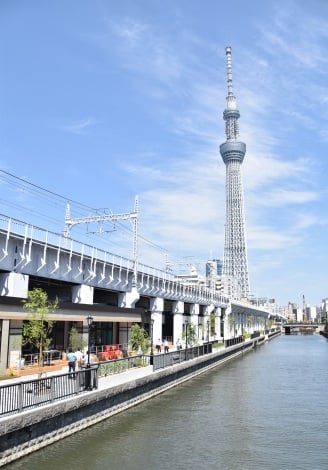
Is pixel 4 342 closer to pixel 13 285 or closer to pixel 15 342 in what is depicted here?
pixel 15 342

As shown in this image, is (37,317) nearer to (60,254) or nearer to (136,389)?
(136,389)

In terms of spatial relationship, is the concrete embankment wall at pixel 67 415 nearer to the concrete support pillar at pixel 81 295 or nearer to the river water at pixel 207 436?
the river water at pixel 207 436

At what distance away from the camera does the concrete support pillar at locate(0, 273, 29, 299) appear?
33.0 metres

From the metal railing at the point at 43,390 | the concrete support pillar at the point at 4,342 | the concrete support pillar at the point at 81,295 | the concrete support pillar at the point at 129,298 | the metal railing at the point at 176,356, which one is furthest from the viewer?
the concrete support pillar at the point at 129,298

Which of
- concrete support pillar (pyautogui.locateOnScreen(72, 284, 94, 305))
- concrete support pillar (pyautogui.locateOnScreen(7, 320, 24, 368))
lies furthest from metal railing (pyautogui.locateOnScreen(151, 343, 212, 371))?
concrete support pillar (pyautogui.locateOnScreen(72, 284, 94, 305))

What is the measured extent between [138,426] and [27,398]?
7.33 m

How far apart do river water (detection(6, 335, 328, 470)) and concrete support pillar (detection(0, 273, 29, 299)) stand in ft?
40.0

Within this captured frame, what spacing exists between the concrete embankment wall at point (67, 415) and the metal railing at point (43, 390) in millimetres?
377

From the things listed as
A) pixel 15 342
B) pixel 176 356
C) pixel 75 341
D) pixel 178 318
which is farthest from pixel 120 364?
pixel 178 318

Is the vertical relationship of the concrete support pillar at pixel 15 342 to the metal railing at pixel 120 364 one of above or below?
above

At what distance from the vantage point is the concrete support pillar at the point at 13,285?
33031 mm

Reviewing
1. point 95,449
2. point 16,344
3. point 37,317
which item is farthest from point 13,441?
point 16,344

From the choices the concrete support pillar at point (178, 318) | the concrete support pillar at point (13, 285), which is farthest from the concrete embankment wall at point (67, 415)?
the concrete support pillar at point (178, 318)

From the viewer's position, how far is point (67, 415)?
66.0ft
